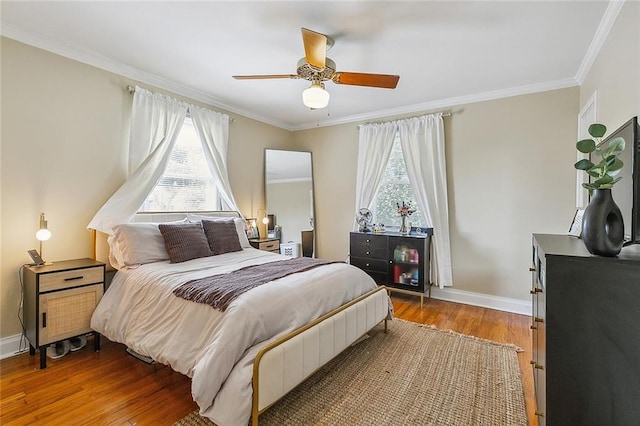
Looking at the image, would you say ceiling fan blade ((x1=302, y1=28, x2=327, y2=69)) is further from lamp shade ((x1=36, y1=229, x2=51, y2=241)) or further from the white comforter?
lamp shade ((x1=36, y1=229, x2=51, y2=241))

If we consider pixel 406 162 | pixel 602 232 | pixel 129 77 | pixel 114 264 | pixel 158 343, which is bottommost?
pixel 158 343

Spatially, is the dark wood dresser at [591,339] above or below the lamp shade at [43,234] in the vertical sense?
below

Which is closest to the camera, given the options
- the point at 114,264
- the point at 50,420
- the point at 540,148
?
the point at 50,420

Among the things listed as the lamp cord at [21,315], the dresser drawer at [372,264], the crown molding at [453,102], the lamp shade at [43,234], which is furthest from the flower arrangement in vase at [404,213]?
the lamp cord at [21,315]

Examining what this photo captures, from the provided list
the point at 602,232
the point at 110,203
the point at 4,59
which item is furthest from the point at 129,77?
the point at 602,232

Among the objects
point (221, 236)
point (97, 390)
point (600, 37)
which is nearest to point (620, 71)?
point (600, 37)

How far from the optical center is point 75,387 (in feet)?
6.68

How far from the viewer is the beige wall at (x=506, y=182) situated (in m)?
3.29

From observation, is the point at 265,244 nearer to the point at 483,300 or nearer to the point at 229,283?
the point at 229,283

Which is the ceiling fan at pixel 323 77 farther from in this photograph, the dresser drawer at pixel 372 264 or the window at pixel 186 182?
the dresser drawer at pixel 372 264

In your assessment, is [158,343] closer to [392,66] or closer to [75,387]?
[75,387]

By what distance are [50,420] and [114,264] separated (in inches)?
53.8

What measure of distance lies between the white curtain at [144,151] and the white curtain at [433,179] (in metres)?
3.09

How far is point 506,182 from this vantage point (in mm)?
3588
